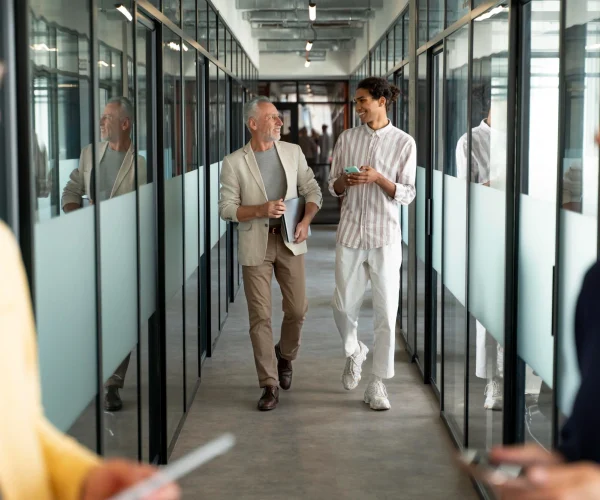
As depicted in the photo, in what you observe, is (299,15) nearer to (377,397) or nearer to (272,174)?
(272,174)

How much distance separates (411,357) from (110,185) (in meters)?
3.91

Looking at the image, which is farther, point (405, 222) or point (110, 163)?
point (405, 222)

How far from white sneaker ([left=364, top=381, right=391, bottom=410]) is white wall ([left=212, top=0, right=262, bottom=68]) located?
11.4ft

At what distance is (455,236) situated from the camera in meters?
4.95

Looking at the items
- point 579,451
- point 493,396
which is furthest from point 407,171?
point 579,451

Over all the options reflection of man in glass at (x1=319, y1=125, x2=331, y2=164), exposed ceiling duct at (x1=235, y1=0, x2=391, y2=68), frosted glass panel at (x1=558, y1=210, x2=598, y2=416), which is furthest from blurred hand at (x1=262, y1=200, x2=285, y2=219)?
reflection of man in glass at (x1=319, y1=125, x2=331, y2=164)

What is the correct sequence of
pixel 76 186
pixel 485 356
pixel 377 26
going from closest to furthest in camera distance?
pixel 76 186 → pixel 485 356 → pixel 377 26

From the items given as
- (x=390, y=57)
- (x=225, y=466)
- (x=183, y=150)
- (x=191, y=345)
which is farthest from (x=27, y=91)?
(x=390, y=57)

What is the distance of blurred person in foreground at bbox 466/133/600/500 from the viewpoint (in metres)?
1.15

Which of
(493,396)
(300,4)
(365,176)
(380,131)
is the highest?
(300,4)

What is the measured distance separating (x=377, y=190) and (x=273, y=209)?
63cm

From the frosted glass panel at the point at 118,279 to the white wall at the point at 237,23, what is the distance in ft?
13.2

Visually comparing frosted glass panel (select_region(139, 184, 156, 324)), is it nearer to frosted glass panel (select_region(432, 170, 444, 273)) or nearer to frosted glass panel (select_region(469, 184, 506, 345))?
frosted glass panel (select_region(469, 184, 506, 345))

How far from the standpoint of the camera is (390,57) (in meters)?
8.35
